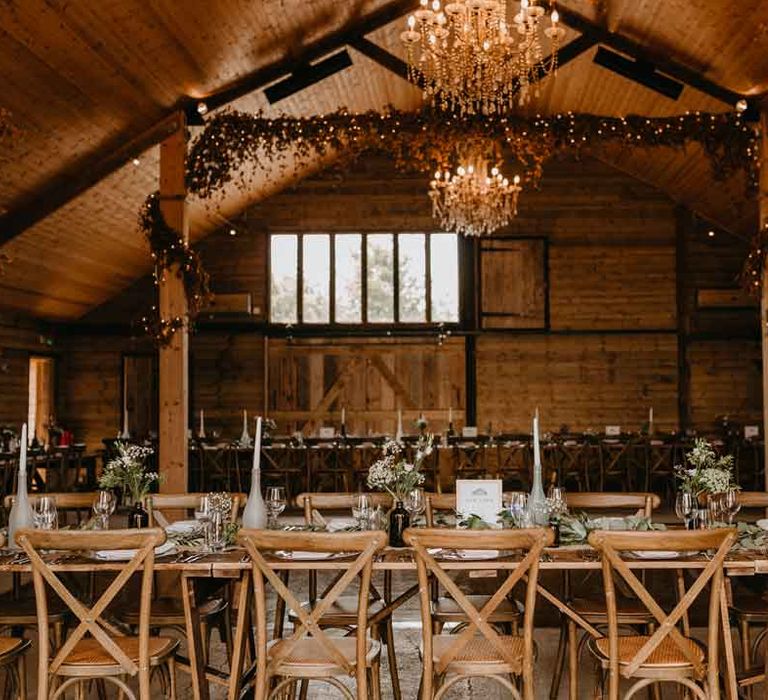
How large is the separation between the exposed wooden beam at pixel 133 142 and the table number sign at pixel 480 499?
20.0ft

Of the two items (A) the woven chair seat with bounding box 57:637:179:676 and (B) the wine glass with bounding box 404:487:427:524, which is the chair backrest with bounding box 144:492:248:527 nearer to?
(B) the wine glass with bounding box 404:487:427:524

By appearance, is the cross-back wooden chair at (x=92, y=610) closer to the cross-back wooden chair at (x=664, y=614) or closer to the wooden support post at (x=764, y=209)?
the cross-back wooden chair at (x=664, y=614)

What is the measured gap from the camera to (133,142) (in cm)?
932

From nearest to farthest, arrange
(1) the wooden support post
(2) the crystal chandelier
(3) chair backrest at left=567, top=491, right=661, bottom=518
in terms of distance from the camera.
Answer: (3) chair backrest at left=567, top=491, right=661, bottom=518 < (2) the crystal chandelier < (1) the wooden support post

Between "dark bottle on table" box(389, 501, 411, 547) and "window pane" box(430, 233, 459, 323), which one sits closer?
"dark bottle on table" box(389, 501, 411, 547)

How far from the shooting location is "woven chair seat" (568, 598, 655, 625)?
4.20m

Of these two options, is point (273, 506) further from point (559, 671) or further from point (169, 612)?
point (559, 671)

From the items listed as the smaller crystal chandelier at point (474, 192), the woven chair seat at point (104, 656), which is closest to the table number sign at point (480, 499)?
the woven chair seat at point (104, 656)

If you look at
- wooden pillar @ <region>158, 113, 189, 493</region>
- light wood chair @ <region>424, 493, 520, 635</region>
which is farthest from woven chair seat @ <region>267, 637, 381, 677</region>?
wooden pillar @ <region>158, 113, 189, 493</region>

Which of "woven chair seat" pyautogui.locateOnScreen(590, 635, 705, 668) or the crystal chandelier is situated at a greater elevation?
the crystal chandelier

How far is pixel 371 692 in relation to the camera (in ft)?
13.0

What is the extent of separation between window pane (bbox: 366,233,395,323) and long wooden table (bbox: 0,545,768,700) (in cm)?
1069

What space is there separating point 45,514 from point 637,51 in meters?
7.98

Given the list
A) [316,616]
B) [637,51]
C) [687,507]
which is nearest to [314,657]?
[316,616]
